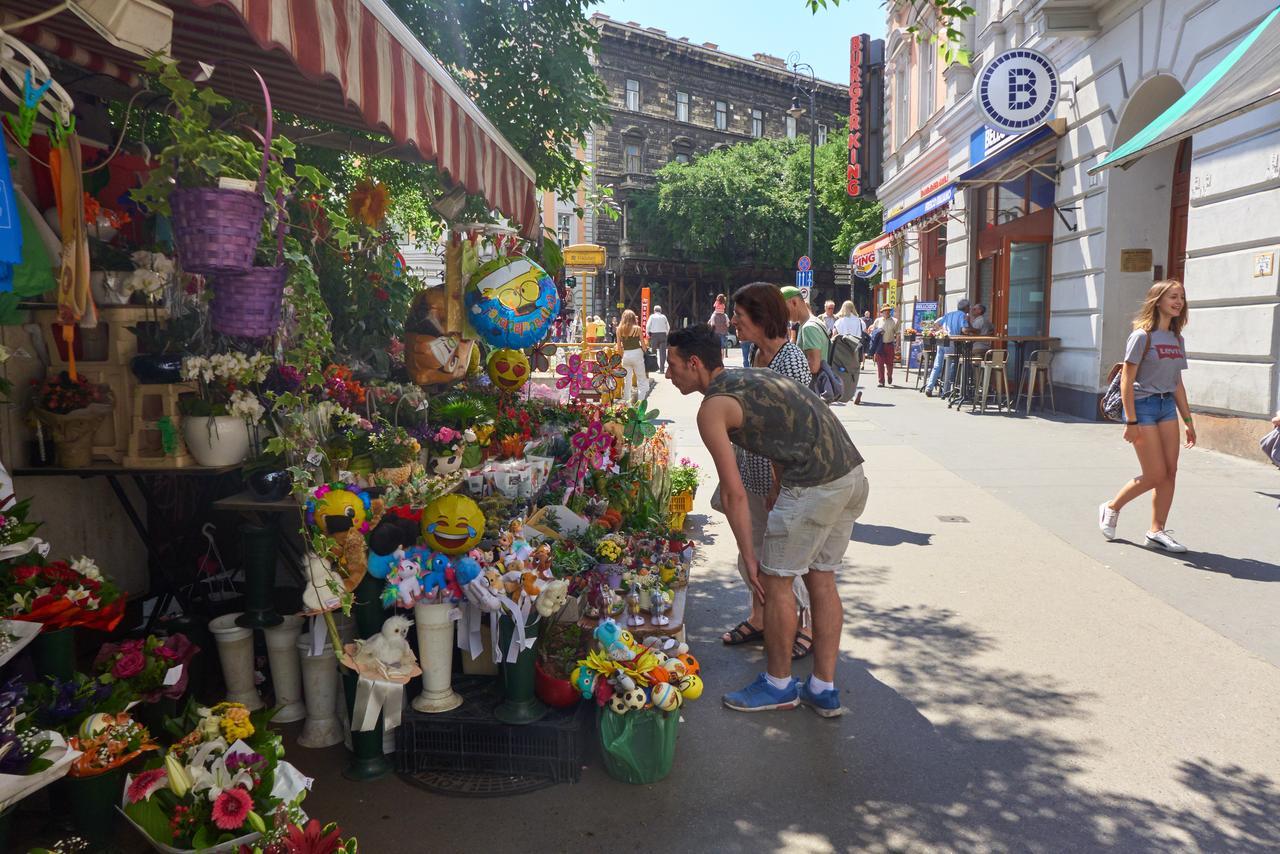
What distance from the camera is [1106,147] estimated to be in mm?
11445

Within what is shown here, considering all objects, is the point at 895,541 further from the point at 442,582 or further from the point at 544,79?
the point at 544,79

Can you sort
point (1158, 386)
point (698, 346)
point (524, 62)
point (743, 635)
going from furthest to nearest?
point (524, 62) < point (1158, 386) < point (743, 635) < point (698, 346)

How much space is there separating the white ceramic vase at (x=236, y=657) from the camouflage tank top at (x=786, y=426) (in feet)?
6.86

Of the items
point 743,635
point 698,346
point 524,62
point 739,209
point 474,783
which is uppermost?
point 739,209

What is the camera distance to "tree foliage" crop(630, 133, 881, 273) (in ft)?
133

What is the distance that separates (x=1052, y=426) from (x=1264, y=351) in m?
3.12

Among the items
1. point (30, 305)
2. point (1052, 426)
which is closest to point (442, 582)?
point (30, 305)

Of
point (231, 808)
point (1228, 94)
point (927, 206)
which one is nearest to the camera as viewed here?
point (231, 808)

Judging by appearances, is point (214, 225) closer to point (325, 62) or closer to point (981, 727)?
point (325, 62)

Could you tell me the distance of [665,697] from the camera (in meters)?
3.19

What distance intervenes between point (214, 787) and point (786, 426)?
2291 mm

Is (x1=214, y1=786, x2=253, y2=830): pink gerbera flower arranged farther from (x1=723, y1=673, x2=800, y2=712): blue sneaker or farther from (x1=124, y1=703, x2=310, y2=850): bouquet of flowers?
(x1=723, y1=673, x2=800, y2=712): blue sneaker

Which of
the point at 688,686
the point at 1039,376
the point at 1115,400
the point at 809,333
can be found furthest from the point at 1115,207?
the point at 688,686

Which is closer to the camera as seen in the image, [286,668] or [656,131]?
[286,668]
